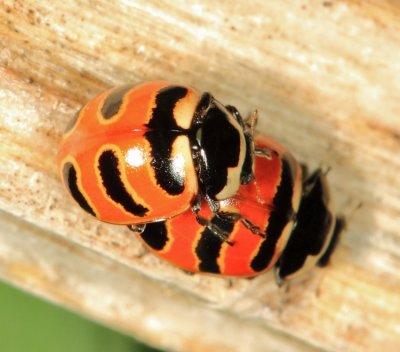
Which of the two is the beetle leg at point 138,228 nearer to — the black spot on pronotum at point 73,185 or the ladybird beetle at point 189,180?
the ladybird beetle at point 189,180

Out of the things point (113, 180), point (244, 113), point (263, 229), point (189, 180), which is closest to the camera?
point (113, 180)

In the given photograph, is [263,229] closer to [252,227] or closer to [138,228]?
[252,227]

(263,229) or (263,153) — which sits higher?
(263,153)

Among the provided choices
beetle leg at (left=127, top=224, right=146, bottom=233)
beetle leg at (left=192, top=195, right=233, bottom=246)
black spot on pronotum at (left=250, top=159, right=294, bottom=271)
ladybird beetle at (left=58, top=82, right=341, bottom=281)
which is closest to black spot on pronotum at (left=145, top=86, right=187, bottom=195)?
ladybird beetle at (left=58, top=82, right=341, bottom=281)

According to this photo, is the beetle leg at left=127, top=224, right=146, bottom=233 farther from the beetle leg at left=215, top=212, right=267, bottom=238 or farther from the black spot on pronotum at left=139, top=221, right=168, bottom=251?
the beetle leg at left=215, top=212, right=267, bottom=238

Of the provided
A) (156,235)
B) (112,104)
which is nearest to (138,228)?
(156,235)
